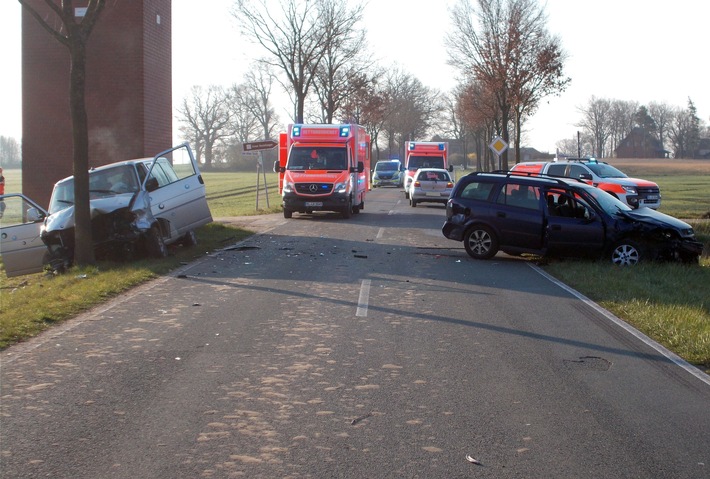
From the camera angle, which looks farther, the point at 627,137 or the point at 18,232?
the point at 627,137

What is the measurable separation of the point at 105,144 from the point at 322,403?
1796cm

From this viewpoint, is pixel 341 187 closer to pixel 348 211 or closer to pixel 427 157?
pixel 348 211

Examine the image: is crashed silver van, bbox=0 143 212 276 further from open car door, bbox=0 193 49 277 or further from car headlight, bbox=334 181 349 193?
car headlight, bbox=334 181 349 193

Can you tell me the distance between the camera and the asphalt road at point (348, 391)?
492 centimetres

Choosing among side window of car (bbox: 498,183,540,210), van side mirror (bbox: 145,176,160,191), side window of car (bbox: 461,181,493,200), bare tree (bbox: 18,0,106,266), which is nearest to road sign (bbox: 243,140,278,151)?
van side mirror (bbox: 145,176,160,191)

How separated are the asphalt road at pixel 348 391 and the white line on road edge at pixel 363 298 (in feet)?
0.12

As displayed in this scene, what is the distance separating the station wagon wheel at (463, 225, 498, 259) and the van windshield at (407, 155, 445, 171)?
82.2ft

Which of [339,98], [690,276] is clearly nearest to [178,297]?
[690,276]

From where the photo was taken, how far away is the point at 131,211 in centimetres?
1533

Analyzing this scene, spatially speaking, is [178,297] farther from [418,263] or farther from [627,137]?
[627,137]

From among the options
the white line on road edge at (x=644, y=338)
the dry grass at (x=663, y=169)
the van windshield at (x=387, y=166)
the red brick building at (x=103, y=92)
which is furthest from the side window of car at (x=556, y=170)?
the dry grass at (x=663, y=169)

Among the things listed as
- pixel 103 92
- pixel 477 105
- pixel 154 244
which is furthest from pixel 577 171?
pixel 477 105

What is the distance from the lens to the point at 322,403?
6.10m

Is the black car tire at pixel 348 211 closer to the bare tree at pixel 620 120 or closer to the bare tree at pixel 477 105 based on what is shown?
the bare tree at pixel 477 105
